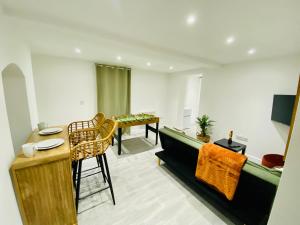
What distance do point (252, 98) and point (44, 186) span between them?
4.29 metres

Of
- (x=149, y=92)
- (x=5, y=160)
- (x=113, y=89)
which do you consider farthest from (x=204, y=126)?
(x=5, y=160)

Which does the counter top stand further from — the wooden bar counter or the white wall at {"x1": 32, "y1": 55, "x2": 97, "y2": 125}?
the white wall at {"x1": 32, "y1": 55, "x2": 97, "y2": 125}

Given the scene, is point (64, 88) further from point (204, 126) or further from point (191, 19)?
point (204, 126)

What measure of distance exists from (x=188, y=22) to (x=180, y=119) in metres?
4.36

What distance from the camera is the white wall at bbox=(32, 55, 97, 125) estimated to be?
3.35 meters

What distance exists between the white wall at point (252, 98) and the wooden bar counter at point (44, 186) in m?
4.01

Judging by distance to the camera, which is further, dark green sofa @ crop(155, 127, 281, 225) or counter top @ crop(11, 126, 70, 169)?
dark green sofa @ crop(155, 127, 281, 225)

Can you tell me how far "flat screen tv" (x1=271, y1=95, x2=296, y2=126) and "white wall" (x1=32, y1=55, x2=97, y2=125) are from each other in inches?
183

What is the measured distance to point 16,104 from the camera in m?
1.84

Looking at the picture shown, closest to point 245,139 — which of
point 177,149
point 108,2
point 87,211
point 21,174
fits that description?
point 177,149

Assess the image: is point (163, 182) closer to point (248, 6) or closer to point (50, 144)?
point (50, 144)

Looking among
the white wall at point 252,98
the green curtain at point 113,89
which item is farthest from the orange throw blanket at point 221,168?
the green curtain at point 113,89

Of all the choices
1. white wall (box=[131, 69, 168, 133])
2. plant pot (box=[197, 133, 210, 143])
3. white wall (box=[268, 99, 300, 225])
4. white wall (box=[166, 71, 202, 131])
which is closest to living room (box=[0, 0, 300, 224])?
white wall (box=[268, 99, 300, 225])

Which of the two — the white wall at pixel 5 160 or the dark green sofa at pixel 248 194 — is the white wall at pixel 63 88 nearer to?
the white wall at pixel 5 160
